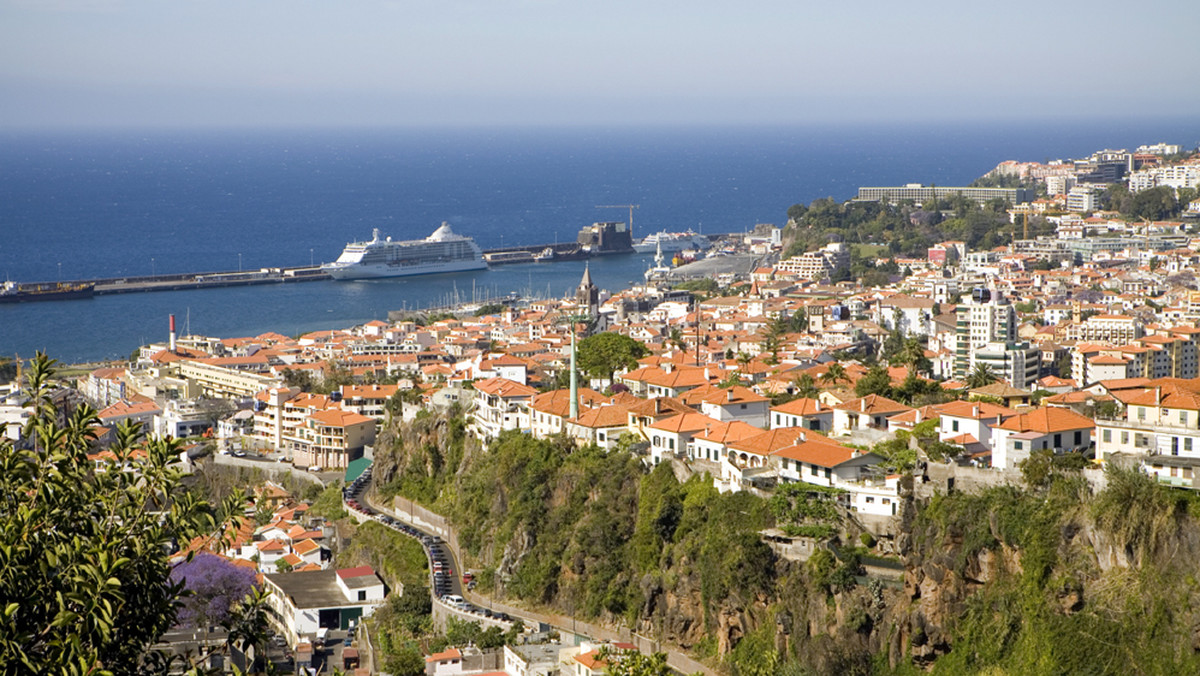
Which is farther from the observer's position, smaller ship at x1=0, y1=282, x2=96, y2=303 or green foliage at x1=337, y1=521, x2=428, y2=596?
smaller ship at x1=0, y1=282, x2=96, y2=303

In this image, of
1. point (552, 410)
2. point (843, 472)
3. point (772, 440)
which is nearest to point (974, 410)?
point (843, 472)

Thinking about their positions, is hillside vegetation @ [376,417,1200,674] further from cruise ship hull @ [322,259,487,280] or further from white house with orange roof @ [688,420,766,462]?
cruise ship hull @ [322,259,487,280]

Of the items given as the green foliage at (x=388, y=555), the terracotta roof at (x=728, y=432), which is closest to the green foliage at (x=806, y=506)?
the terracotta roof at (x=728, y=432)

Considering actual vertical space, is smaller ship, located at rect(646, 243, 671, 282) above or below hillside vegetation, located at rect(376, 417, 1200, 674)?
below

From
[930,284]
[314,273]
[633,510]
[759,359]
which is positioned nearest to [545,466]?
[633,510]

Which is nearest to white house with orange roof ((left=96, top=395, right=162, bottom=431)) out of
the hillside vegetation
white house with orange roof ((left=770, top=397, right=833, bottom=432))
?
the hillside vegetation

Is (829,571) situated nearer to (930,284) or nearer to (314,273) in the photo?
(930,284)

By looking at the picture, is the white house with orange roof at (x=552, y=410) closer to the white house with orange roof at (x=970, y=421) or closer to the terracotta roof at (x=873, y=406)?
the terracotta roof at (x=873, y=406)
